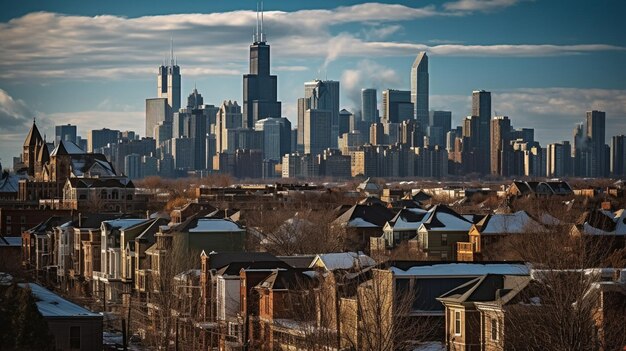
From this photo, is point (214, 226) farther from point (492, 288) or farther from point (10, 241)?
point (10, 241)

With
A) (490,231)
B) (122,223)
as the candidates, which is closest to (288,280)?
(490,231)

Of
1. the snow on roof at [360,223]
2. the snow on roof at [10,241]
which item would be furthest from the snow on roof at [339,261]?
the snow on roof at [10,241]

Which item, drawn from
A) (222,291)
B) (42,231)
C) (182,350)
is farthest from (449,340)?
(42,231)

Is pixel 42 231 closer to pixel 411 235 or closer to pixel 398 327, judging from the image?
pixel 411 235

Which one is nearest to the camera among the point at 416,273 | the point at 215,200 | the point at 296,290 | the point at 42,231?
the point at 416,273

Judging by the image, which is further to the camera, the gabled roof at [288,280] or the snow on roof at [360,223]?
the snow on roof at [360,223]

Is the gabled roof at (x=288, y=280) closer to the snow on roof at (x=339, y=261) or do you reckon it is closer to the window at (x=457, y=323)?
the snow on roof at (x=339, y=261)
